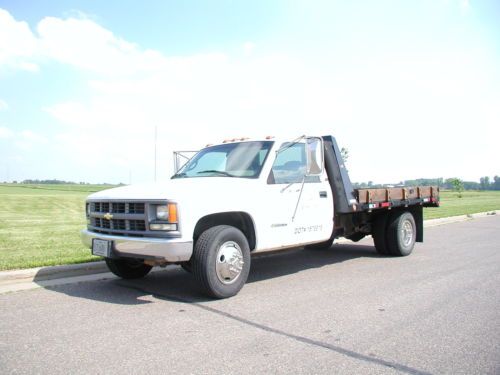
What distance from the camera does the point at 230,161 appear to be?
6.18 meters

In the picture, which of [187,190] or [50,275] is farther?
[50,275]

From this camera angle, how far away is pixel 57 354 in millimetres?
3457

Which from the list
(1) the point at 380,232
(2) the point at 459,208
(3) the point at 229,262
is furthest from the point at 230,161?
(2) the point at 459,208

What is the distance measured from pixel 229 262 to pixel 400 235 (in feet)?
14.6

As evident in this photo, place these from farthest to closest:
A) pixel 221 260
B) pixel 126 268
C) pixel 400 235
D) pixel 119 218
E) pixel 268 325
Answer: pixel 400 235 < pixel 126 268 < pixel 119 218 < pixel 221 260 < pixel 268 325

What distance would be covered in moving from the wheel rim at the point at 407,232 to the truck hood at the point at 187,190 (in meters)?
4.17

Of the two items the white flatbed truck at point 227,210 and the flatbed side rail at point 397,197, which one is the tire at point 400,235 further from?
the white flatbed truck at point 227,210

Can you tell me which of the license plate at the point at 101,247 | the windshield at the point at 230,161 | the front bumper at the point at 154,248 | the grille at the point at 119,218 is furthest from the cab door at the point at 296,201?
the license plate at the point at 101,247

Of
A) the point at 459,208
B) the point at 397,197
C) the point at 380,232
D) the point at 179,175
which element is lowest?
the point at 459,208

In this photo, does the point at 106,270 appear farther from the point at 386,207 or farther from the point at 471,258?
the point at 471,258

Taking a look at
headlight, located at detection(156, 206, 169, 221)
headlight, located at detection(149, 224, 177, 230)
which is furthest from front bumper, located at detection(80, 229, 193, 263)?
headlight, located at detection(156, 206, 169, 221)

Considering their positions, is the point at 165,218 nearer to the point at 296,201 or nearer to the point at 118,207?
the point at 118,207

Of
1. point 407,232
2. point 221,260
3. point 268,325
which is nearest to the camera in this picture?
point 268,325

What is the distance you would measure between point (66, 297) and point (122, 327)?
1.48m
